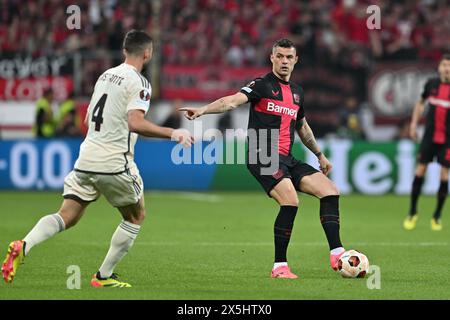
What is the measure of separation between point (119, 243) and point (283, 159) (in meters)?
1.91

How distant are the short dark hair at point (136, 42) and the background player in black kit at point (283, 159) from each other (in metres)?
1.30

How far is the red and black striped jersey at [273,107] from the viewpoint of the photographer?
9.20 metres

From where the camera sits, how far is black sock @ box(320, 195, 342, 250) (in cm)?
918

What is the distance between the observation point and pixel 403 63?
75.3 ft

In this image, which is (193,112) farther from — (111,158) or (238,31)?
(238,31)

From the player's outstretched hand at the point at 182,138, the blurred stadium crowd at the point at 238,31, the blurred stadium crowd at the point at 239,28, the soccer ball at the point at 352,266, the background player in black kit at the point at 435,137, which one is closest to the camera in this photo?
the player's outstretched hand at the point at 182,138

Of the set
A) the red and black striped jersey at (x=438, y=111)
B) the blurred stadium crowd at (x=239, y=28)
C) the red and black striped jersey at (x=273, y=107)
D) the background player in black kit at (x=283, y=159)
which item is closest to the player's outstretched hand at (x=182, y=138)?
the background player in black kit at (x=283, y=159)

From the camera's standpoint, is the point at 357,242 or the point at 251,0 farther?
the point at 251,0

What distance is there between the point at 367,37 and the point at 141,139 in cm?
679

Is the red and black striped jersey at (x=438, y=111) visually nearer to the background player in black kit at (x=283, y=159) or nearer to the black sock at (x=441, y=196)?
the black sock at (x=441, y=196)

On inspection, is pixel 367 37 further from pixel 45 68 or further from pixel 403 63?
pixel 45 68

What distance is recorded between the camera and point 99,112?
793cm
